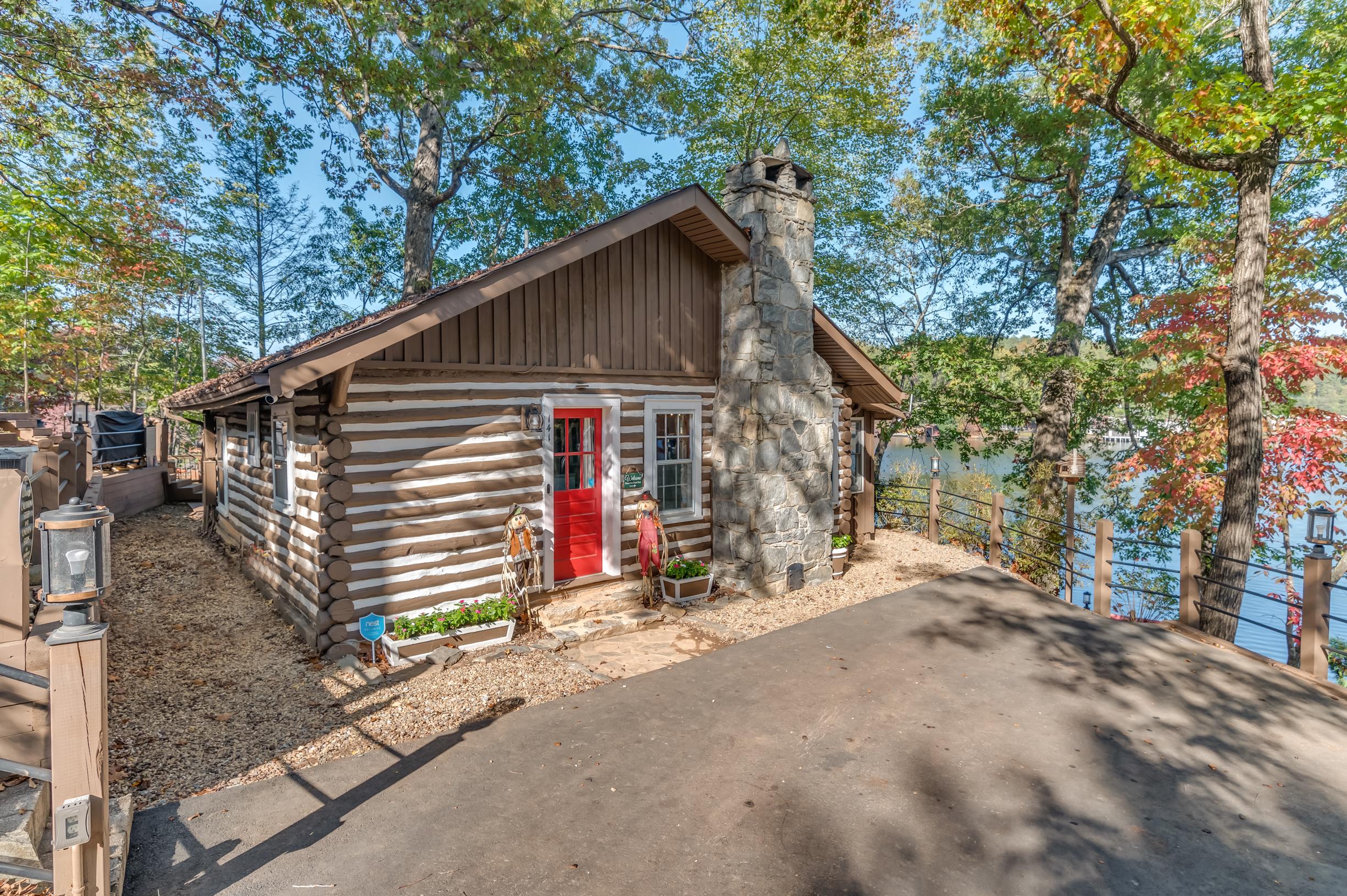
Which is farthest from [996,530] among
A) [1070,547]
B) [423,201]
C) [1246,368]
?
[423,201]

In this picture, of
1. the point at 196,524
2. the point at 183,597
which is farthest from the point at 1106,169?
the point at 196,524

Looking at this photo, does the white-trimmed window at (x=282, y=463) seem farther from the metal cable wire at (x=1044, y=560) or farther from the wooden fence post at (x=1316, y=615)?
the wooden fence post at (x=1316, y=615)

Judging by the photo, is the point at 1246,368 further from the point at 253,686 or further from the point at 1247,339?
the point at 253,686

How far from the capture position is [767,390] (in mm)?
8820

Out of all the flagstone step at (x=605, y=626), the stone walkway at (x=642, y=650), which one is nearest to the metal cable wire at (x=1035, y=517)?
the stone walkway at (x=642, y=650)

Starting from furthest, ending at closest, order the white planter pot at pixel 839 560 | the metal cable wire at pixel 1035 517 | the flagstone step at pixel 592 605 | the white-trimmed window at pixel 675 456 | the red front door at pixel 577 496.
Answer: the white planter pot at pixel 839 560 → the metal cable wire at pixel 1035 517 → the white-trimmed window at pixel 675 456 → the red front door at pixel 577 496 → the flagstone step at pixel 592 605

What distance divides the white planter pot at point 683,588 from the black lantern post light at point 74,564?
20.4ft

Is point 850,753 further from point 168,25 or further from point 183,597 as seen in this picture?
point 168,25

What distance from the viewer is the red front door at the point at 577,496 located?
7.90 meters

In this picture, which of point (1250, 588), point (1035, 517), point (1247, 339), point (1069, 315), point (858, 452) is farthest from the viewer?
point (1250, 588)

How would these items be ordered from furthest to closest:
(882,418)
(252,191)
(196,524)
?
(252,191) → (882,418) → (196,524)

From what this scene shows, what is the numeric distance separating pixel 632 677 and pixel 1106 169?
17.7m

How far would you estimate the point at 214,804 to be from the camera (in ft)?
13.1

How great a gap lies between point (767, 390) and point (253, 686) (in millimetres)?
6963
